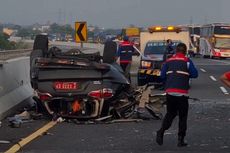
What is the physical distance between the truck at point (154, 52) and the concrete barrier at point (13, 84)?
5238 mm

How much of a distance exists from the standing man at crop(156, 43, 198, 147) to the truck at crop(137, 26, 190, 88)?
9.36 m

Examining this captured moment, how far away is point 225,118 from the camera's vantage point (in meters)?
14.0

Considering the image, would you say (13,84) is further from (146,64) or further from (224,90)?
(224,90)

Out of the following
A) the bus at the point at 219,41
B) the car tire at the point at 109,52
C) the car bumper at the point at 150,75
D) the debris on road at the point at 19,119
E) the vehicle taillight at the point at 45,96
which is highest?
the car tire at the point at 109,52

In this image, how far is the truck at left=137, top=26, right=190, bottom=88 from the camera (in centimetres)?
2303

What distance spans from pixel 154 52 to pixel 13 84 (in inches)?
430

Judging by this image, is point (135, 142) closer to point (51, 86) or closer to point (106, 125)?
point (106, 125)

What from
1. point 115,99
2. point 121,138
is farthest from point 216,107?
point 121,138

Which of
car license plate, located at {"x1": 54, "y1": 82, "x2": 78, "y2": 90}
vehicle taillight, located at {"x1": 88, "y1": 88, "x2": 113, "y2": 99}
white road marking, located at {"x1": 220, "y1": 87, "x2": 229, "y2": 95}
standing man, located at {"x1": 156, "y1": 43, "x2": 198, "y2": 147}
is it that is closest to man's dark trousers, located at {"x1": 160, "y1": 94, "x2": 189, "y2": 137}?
standing man, located at {"x1": 156, "y1": 43, "x2": 198, "y2": 147}

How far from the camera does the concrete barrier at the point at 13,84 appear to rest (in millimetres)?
13578

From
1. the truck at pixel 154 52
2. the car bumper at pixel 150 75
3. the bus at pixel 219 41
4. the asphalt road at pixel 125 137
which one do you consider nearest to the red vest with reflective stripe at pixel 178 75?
the asphalt road at pixel 125 137

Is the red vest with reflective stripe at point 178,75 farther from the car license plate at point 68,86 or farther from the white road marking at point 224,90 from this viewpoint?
the white road marking at point 224,90

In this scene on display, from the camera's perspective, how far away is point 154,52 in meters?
24.8

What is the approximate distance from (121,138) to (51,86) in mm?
2805
